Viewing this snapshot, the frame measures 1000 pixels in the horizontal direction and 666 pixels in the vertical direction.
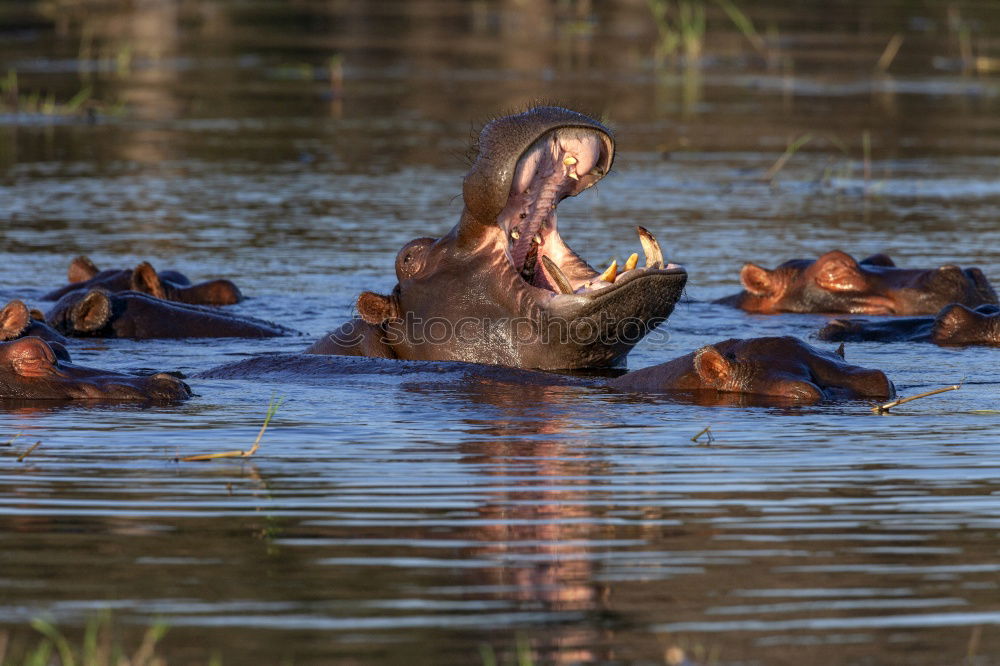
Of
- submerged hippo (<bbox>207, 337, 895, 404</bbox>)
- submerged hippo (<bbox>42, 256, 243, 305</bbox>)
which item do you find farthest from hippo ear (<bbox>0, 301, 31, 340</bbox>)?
submerged hippo (<bbox>42, 256, 243, 305</bbox>)

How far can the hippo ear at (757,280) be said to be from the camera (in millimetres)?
9867

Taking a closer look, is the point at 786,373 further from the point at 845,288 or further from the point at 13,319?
the point at 845,288

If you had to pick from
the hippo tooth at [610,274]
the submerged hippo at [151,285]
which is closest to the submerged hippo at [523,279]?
the hippo tooth at [610,274]

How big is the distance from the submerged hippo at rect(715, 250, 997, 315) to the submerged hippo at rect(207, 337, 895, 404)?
2.83 metres

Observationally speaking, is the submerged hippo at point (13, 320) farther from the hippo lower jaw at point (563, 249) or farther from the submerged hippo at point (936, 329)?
the submerged hippo at point (936, 329)

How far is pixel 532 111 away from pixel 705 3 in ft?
103

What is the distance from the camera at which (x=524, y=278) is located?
732 cm

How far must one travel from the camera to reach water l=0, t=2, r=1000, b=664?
3918 mm

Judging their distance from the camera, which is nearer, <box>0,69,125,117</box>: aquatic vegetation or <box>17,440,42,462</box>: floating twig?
<box>17,440,42,462</box>: floating twig

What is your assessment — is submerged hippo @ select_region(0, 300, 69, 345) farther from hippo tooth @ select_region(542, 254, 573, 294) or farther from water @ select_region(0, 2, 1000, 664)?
hippo tooth @ select_region(542, 254, 573, 294)

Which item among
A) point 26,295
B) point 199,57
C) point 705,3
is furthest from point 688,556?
point 705,3

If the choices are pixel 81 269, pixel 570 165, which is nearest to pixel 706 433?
pixel 570 165

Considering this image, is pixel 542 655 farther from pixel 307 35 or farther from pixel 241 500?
pixel 307 35

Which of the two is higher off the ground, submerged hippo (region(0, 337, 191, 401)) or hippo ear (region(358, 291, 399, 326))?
hippo ear (region(358, 291, 399, 326))
